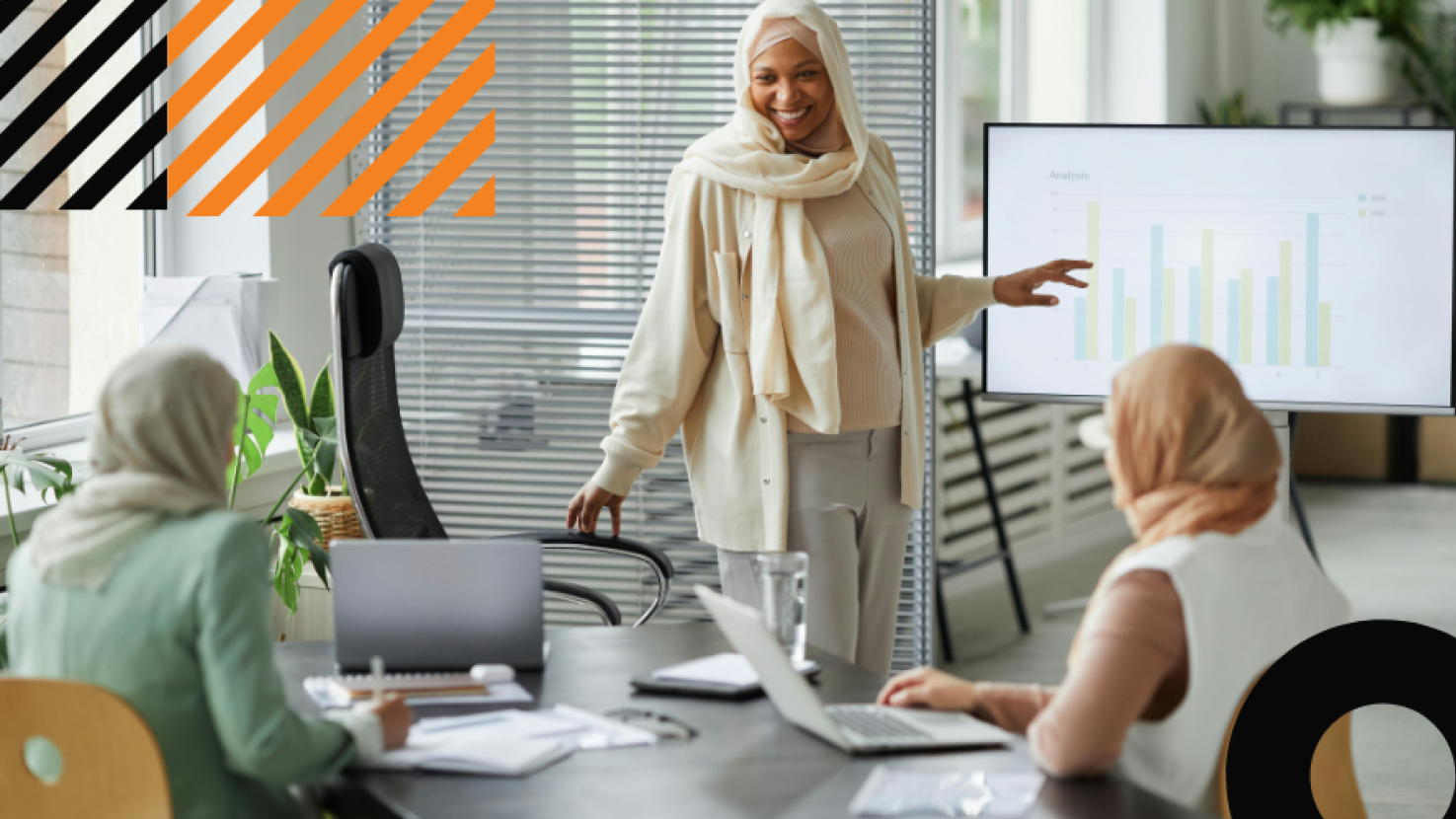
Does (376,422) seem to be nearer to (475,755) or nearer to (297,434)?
(297,434)

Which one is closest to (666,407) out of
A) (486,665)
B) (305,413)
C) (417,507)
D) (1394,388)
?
(417,507)

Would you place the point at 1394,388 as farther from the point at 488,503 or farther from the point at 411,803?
the point at 411,803

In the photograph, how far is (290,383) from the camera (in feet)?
10.4

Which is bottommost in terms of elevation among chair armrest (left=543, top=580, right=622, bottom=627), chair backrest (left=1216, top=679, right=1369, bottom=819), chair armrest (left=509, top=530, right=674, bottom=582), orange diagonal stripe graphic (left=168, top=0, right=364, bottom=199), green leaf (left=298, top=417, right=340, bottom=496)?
chair backrest (left=1216, top=679, right=1369, bottom=819)

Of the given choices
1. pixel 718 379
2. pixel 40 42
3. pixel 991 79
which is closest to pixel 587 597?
pixel 718 379

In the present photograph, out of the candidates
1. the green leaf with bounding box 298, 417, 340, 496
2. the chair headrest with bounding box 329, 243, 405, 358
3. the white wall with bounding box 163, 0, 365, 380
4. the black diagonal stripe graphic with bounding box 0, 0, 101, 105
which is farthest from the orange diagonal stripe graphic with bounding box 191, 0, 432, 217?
the chair headrest with bounding box 329, 243, 405, 358

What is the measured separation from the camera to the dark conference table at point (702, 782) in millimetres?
1342

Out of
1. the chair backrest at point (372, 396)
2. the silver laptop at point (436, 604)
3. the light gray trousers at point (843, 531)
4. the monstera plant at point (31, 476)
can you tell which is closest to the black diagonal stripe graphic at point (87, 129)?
the monstera plant at point (31, 476)

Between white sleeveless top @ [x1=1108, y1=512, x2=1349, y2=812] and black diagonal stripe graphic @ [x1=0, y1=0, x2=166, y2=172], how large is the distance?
9.41ft

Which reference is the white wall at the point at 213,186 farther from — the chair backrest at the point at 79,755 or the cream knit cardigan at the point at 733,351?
the chair backrest at the point at 79,755

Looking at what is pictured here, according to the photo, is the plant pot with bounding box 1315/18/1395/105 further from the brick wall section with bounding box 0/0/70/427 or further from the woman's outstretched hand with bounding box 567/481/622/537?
the brick wall section with bounding box 0/0/70/427

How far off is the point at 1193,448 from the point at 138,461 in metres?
1.03

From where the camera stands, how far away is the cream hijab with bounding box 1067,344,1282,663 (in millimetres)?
1378

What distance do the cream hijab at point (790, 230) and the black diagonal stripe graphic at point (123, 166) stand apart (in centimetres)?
181
